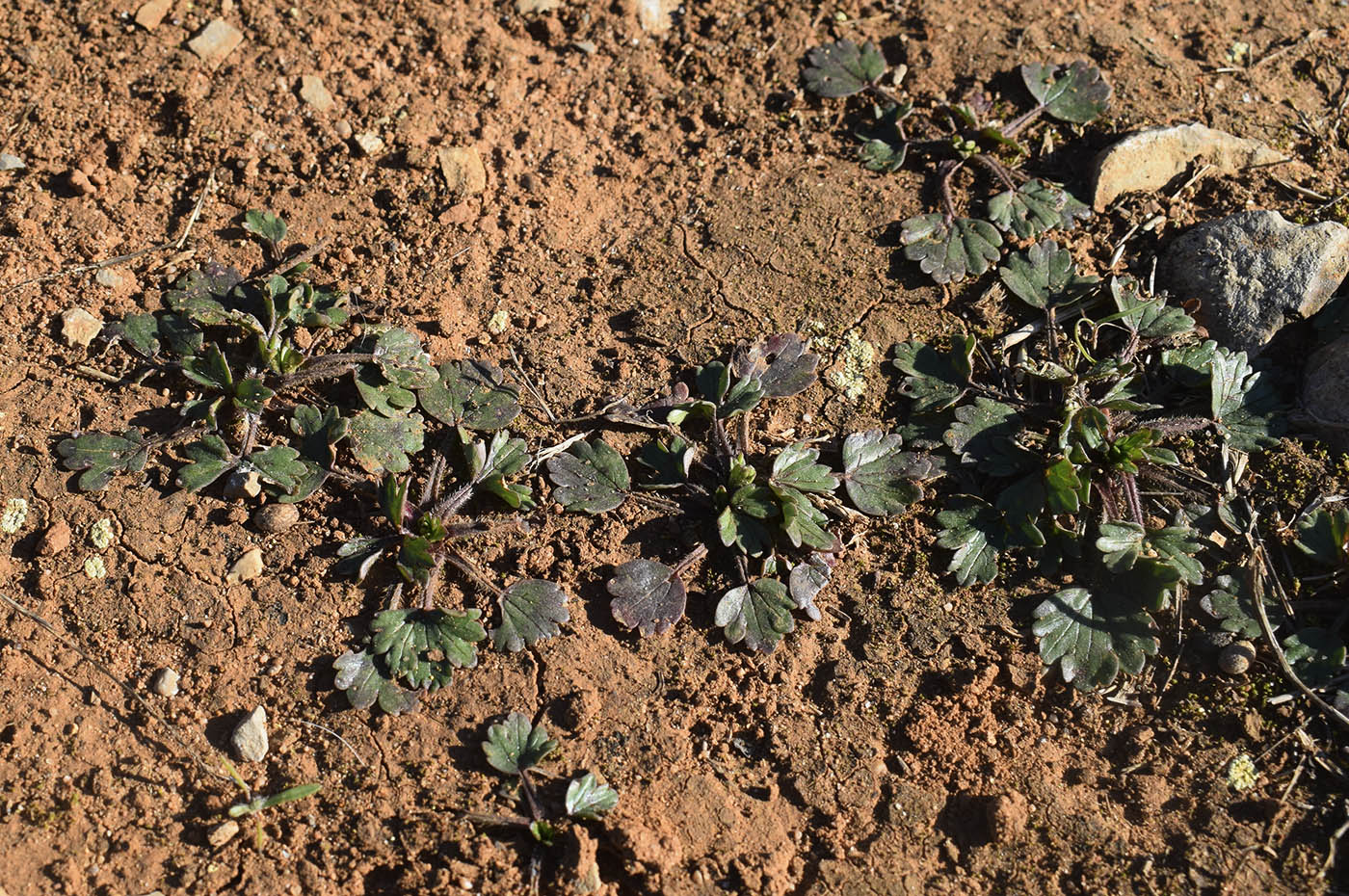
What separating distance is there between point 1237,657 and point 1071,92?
218 centimetres

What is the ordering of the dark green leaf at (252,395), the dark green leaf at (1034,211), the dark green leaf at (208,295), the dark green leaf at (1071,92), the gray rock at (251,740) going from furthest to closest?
1. the dark green leaf at (1071,92)
2. the dark green leaf at (1034,211)
3. the dark green leaf at (208,295)
4. the dark green leaf at (252,395)
5. the gray rock at (251,740)

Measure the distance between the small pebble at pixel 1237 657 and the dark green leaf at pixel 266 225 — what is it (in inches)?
130

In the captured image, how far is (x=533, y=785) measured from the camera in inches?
111

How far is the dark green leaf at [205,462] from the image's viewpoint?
3.14m

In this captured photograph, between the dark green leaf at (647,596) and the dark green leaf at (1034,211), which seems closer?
the dark green leaf at (647,596)

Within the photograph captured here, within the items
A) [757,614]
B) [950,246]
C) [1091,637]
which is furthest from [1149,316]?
[757,614]

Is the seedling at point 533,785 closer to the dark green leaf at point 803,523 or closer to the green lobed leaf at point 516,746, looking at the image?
the green lobed leaf at point 516,746

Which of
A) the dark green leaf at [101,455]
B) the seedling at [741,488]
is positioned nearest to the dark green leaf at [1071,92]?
the seedling at [741,488]

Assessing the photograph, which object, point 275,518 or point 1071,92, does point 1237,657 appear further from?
point 275,518

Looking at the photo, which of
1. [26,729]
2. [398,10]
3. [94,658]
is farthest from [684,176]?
[26,729]

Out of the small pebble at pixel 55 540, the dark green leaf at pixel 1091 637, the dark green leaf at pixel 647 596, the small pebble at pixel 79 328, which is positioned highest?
the small pebble at pixel 79 328

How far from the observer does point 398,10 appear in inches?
161

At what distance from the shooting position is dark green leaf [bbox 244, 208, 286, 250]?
11.8 feet

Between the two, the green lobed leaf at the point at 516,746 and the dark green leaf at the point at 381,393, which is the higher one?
the dark green leaf at the point at 381,393
